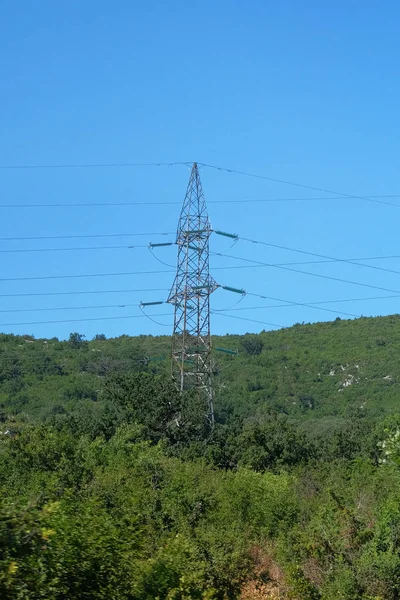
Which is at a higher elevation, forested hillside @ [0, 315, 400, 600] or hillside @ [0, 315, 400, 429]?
hillside @ [0, 315, 400, 429]

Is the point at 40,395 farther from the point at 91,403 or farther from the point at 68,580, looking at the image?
the point at 68,580

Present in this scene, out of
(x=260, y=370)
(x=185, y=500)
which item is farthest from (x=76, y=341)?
(x=185, y=500)

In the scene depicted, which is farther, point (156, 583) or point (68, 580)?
point (156, 583)

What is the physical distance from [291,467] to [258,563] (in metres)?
23.5

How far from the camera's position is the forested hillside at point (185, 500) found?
1420 centimetres

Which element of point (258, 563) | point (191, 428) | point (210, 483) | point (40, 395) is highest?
point (40, 395)

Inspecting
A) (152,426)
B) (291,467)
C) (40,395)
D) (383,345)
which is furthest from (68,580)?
(383,345)

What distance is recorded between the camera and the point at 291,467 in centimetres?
5009

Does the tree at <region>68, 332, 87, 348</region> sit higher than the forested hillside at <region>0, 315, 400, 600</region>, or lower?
higher

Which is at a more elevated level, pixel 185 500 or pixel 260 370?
pixel 260 370

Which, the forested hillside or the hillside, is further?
the hillside

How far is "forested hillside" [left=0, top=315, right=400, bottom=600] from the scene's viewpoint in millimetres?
14195

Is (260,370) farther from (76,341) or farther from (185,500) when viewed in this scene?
(185,500)

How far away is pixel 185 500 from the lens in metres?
31.3
